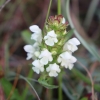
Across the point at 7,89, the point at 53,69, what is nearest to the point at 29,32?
the point at 7,89

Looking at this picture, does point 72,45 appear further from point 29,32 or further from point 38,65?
point 29,32

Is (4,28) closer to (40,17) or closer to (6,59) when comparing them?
(40,17)

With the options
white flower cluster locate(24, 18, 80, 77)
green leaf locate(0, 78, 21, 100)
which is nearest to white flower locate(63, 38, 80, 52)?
white flower cluster locate(24, 18, 80, 77)

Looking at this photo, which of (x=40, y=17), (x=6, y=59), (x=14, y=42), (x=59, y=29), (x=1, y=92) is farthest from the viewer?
(x=40, y=17)

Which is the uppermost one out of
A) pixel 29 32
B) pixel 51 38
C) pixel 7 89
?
pixel 29 32

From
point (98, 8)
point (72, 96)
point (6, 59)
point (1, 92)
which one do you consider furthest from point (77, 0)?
point (1, 92)

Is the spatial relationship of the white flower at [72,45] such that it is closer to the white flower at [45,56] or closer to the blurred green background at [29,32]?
the white flower at [45,56]

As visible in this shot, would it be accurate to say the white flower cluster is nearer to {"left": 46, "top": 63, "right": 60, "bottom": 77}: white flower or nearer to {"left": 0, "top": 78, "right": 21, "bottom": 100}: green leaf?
{"left": 46, "top": 63, "right": 60, "bottom": 77}: white flower
